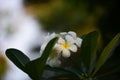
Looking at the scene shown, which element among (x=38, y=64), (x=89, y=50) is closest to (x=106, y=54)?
(x=89, y=50)

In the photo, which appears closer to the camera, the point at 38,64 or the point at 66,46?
the point at 38,64

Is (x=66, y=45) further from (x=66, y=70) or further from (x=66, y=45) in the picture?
(x=66, y=70)

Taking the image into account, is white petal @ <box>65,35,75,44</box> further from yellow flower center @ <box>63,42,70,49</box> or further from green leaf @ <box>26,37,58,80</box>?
green leaf @ <box>26,37,58,80</box>

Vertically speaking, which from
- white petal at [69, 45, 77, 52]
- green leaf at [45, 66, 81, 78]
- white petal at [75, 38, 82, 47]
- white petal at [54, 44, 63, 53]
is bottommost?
green leaf at [45, 66, 81, 78]

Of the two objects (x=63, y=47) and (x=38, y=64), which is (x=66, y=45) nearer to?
(x=63, y=47)

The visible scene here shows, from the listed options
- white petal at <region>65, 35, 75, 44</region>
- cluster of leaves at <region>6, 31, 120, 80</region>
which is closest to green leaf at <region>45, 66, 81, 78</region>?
cluster of leaves at <region>6, 31, 120, 80</region>

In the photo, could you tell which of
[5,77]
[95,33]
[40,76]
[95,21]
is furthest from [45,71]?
[5,77]
